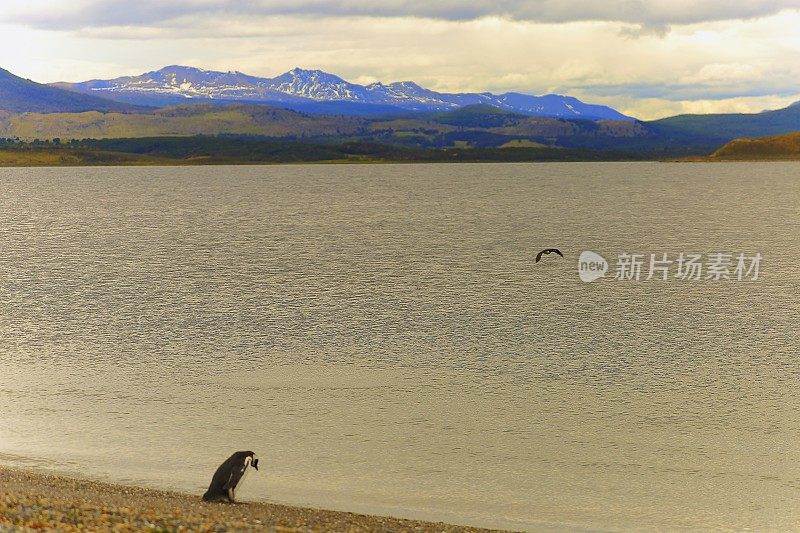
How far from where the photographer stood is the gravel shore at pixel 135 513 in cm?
1678

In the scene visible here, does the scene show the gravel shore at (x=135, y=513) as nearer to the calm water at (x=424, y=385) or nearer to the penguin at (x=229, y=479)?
Answer: the penguin at (x=229, y=479)

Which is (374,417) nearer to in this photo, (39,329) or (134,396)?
(134,396)

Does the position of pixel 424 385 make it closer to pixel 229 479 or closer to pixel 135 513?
pixel 229 479

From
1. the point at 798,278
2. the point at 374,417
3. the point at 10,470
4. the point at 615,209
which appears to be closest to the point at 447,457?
the point at 374,417

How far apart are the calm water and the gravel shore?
1603 millimetres

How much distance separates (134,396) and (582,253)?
181ft

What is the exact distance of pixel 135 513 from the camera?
18109 mm

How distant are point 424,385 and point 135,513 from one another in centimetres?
1602

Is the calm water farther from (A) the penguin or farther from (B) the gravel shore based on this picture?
(B) the gravel shore

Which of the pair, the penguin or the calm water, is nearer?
the penguin

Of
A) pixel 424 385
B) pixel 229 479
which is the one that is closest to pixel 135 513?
pixel 229 479

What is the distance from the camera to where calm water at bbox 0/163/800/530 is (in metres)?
23.4

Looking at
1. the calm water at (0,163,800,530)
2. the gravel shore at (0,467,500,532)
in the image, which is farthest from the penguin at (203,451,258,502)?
the calm water at (0,163,800,530)

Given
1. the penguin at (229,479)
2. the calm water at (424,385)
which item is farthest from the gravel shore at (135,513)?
the calm water at (424,385)
